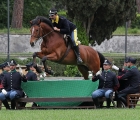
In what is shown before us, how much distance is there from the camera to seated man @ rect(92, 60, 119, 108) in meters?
19.7

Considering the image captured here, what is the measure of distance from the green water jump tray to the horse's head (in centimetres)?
120

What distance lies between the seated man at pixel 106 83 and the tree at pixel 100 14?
68.7 ft

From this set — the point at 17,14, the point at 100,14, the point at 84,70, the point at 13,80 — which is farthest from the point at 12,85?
the point at 17,14

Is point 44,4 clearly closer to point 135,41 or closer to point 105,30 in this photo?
point 135,41

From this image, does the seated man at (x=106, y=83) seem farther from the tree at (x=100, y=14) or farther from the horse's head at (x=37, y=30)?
the tree at (x=100, y=14)

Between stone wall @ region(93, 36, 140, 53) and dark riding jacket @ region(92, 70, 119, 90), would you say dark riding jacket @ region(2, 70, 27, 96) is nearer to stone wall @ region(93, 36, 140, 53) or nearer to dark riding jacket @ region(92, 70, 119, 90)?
dark riding jacket @ region(92, 70, 119, 90)

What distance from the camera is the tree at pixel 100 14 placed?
41.0 meters

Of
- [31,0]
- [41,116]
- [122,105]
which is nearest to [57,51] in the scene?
[122,105]

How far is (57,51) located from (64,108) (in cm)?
164

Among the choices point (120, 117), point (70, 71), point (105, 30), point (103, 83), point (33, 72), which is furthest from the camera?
point (105, 30)

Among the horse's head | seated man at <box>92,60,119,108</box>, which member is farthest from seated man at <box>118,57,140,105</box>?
the horse's head

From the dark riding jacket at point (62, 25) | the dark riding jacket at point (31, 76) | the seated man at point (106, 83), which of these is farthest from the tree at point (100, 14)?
the seated man at point (106, 83)

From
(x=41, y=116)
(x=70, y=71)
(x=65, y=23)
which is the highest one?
(x=65, y=23)

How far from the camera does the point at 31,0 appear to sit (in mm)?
59031
